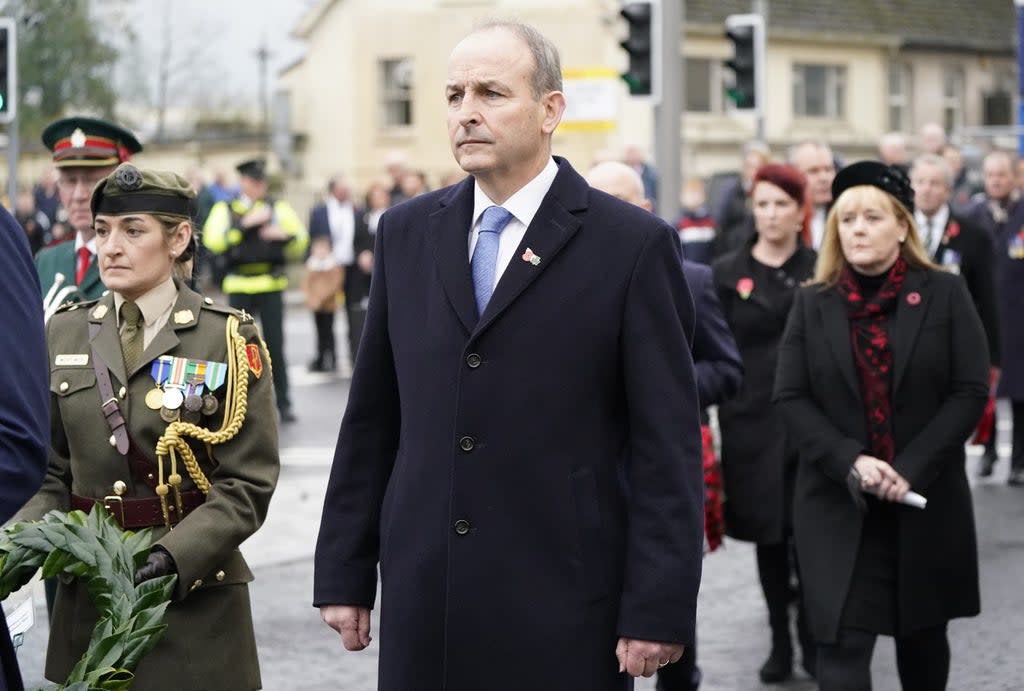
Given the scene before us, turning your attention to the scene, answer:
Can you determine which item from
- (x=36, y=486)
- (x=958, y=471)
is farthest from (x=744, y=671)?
(x=36, y=486)

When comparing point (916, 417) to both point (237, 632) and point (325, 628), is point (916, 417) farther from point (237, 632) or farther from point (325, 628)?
point (325, 628)

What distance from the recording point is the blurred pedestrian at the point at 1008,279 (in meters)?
12.9

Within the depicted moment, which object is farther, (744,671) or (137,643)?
(744,671)

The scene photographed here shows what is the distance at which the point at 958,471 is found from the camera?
20.9ft

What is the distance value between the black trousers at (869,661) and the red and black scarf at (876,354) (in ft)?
1.93

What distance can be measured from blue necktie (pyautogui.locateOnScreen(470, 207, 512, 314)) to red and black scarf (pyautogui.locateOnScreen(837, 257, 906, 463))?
241 centimetres

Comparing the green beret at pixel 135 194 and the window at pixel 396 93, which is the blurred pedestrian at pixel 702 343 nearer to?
the green beret at pixel 135 194

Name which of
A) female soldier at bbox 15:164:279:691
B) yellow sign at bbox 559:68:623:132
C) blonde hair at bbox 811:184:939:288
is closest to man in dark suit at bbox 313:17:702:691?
female soldier at bbox 15:164:279:691

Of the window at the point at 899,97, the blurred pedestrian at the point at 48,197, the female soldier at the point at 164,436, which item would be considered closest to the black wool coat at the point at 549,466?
the female soldier at the point at 164,436

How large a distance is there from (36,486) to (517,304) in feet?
4.16

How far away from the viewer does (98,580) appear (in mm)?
3953

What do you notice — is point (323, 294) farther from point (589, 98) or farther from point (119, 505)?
point (119, 505)

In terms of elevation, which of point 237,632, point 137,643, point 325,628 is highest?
point 137,643

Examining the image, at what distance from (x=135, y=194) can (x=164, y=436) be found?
728mm
